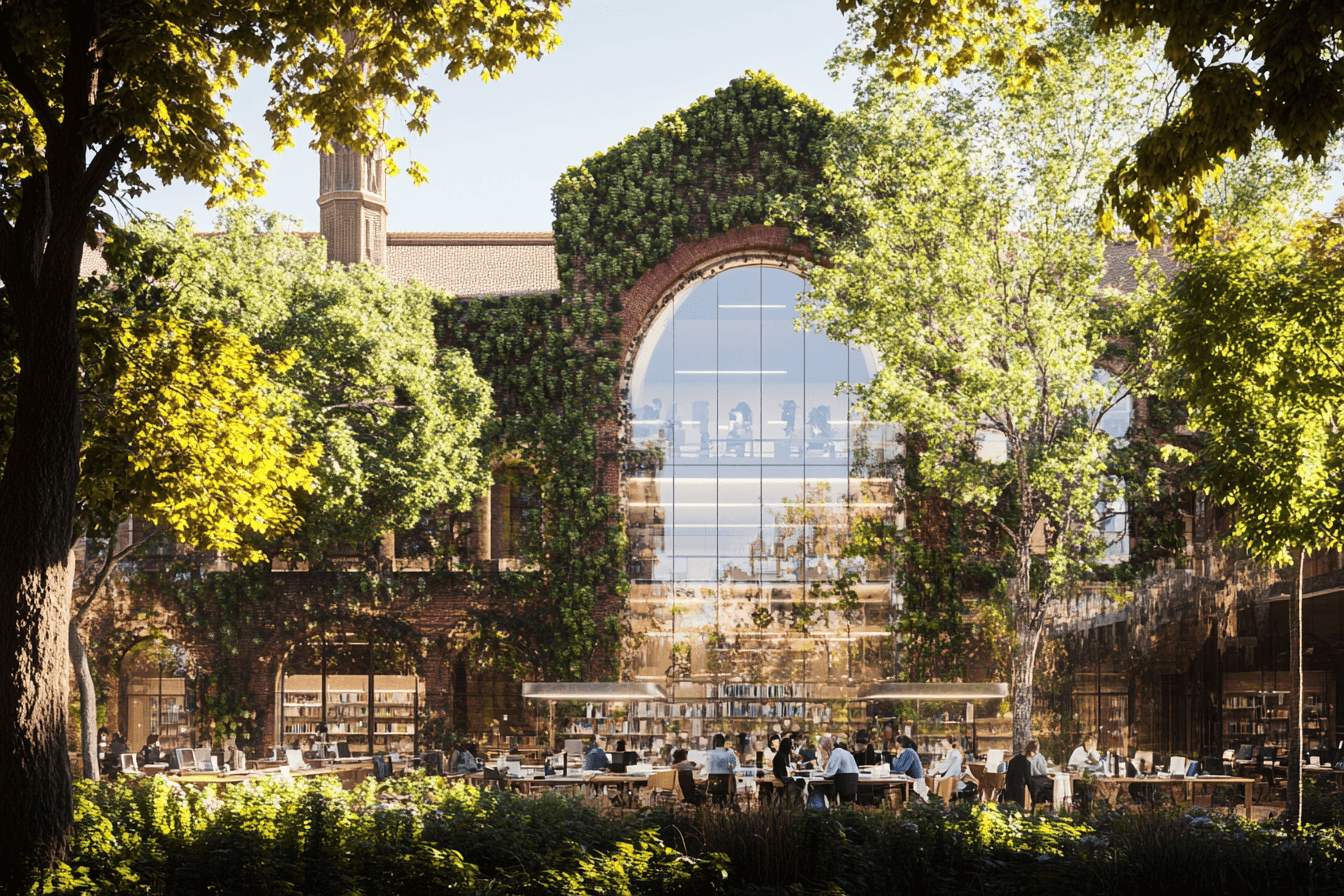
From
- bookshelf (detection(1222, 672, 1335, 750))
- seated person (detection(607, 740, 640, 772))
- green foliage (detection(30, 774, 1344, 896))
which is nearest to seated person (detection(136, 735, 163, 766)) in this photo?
seated person (detection(607, 740, 640, 772))

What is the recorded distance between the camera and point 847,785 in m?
16.7

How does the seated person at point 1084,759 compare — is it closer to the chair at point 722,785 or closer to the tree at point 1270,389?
the chair at point 722,785

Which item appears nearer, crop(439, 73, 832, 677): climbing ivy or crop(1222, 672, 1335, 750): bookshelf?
crop(1222, 672, 1335, 750): bookshelf

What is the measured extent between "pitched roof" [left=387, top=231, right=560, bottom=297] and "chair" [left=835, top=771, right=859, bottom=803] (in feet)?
74.8

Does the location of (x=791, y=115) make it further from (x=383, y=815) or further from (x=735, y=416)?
(x=383, y=815)

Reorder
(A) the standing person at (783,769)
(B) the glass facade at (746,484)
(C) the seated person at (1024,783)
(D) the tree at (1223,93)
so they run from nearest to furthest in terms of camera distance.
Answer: (D) the tree at (1223,93), (A) the standing person at (783,769), (C) the seated person at (1024,783), (B) the glass facade at (746,484)

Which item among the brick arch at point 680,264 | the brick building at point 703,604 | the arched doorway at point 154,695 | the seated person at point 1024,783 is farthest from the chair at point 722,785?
the arched doorway at point 154,695

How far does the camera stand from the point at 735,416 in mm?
28234

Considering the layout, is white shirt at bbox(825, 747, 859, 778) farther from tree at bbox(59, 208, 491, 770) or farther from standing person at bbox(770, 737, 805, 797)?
tree at bbox(59, 208, 491, 770)

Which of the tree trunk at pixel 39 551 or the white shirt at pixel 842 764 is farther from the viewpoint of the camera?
the white shirt at pixel 842 764

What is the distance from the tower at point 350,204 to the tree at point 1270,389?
2621 cm

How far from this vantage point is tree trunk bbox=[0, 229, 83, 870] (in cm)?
802

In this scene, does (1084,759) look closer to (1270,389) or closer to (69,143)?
(1270,389)

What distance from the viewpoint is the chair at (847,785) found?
16562 mm
